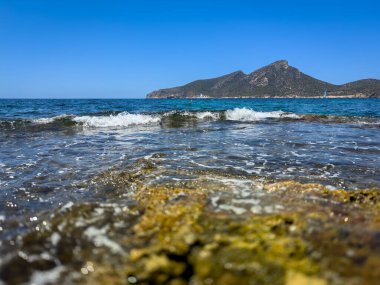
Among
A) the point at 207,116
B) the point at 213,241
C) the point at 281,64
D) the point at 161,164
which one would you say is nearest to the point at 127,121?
the point at 207,116

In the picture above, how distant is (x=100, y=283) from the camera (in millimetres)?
2543

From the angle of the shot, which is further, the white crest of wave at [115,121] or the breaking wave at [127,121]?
the white crest of wave at [115,121]

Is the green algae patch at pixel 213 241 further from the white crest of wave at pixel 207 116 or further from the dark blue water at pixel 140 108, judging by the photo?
the dark blue water at pixel 140 108

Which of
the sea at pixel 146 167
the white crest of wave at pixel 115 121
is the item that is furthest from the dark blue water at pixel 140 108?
the sea at pixel 146 167

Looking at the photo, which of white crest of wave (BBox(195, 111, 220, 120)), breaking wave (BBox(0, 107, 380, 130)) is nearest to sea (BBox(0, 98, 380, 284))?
breaking wave (BBox(0, 107, 380, 130))

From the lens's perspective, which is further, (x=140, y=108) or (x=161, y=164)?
(x=140, y=108)

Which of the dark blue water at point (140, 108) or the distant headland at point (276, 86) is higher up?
the distant headland at point (276, 86)

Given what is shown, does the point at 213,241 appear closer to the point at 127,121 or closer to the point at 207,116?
the point at 127,121

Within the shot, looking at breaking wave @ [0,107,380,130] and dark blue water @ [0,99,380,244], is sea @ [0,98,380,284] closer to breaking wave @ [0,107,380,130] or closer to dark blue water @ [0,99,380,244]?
dark blue water @ [0,99,380,244]

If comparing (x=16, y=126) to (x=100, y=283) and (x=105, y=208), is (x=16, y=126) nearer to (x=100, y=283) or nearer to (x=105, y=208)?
(x=105, y=208)

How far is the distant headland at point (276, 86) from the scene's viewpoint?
141 m

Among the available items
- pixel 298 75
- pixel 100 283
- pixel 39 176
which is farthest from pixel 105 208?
pixel 298 75

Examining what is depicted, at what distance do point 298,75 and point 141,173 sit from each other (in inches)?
6361

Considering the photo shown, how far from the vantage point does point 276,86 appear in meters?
150
